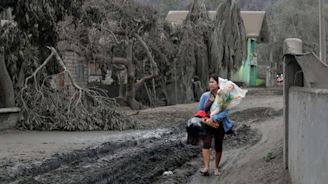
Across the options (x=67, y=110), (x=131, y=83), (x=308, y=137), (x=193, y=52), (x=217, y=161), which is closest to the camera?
(x=308, y=137)

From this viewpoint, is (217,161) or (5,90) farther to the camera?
(5,90)

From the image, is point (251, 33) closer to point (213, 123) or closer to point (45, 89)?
point (45, 89)

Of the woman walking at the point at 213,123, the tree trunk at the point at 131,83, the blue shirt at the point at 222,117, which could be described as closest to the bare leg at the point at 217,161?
the woman walking at the point at 213,123

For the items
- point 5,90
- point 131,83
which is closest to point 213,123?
point 5,90

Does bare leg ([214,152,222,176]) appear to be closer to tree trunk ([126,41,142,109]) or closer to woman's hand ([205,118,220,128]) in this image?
woman's hand ([205,118,220,128])

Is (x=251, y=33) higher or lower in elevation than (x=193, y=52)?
higher

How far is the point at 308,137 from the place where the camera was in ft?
20.5

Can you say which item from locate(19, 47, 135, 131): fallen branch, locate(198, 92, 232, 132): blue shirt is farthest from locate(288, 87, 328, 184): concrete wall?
locate(19, 47, 135, 131): fallen branch

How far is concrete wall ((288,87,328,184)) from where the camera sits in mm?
5391

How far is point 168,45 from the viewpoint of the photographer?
107ft

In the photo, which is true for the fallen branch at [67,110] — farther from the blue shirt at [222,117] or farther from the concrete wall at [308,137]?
the concrete wall at [308,137]

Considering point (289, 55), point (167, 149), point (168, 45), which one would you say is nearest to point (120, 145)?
point (167, 149)

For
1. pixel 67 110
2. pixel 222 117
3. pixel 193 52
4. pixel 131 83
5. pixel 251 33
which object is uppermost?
pixel 251 33

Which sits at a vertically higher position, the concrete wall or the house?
the house
